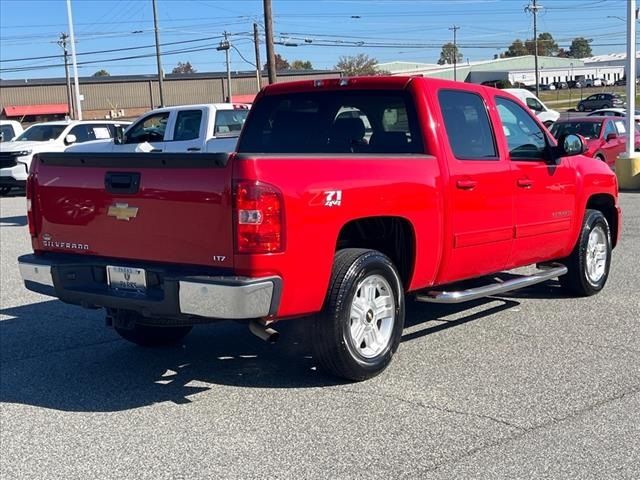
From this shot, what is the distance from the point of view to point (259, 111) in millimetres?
7191

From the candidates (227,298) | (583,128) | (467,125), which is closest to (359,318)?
(227,298)

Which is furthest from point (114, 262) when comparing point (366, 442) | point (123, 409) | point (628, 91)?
point (628, 91)

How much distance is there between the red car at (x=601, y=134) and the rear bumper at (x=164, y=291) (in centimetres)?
1737

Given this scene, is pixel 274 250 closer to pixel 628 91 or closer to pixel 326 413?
pixel 326 413

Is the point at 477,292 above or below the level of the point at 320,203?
below

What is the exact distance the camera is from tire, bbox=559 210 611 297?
805 centimetres

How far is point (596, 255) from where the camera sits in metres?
8.40

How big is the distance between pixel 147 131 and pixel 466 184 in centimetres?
1168

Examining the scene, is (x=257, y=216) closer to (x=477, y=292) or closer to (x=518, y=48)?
(x=477, y=292)

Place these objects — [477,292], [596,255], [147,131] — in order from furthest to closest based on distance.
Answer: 1. [147,131]
2. [596,255]
3. [477,292]

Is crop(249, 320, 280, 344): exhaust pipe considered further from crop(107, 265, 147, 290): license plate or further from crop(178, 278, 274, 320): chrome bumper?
crop(107, 265, 147, 290): license plate

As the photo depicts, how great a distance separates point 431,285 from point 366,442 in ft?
6.34

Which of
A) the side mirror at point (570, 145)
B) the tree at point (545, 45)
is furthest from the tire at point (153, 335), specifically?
the tree at point (545, 45)

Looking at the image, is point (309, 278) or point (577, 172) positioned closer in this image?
point (309, 278)
